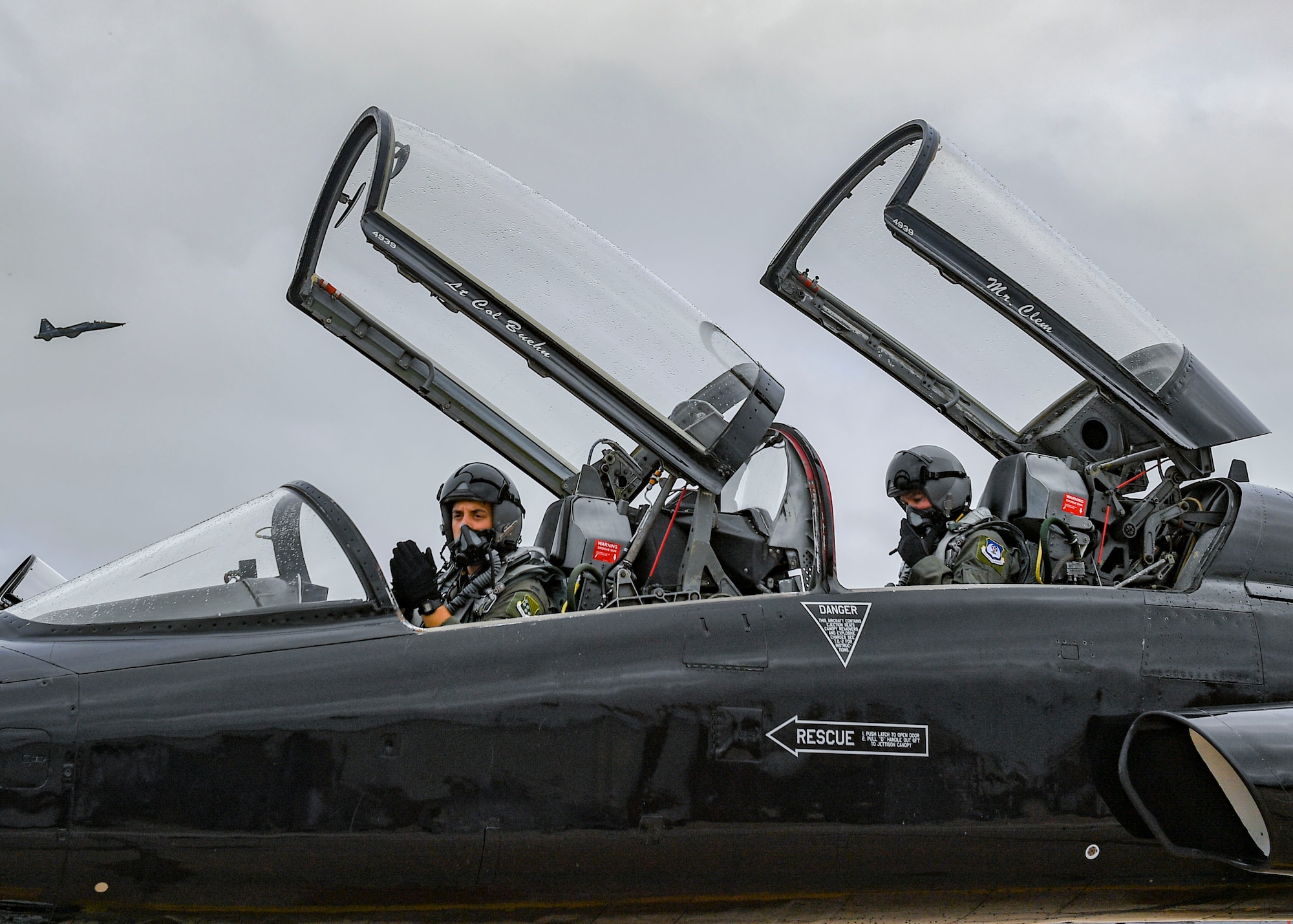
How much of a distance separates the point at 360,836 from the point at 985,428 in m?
5.08

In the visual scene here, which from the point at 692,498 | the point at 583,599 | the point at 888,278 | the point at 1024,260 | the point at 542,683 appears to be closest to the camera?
the point at 542,683

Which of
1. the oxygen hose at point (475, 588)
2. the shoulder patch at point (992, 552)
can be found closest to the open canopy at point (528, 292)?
the oxygen hose at point (475, 588)

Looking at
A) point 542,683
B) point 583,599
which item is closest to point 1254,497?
point 583,599

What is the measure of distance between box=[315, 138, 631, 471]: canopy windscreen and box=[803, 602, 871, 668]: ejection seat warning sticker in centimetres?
147

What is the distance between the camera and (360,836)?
13.0 feet

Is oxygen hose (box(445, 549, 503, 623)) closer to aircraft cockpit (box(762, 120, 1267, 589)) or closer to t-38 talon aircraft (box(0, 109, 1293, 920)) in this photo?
t-38 talon aircraft (box(0, 109, 1293, 920))

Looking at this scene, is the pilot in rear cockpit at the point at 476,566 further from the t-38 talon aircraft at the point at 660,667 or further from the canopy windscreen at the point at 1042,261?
the canopy windscreen at the point at 1042,261

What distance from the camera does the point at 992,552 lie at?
6.12 metres

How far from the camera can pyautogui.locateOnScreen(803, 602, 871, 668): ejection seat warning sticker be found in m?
4.80

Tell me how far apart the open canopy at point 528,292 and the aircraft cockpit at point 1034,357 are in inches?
75.7

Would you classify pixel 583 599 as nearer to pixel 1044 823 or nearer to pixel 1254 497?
pixel 1044 823

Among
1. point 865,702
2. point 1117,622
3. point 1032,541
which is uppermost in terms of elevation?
point 1032,541

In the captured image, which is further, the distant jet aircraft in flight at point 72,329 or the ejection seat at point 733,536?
the distant jet aircraft in flight at point 72,329

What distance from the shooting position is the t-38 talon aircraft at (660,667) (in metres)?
3.92
